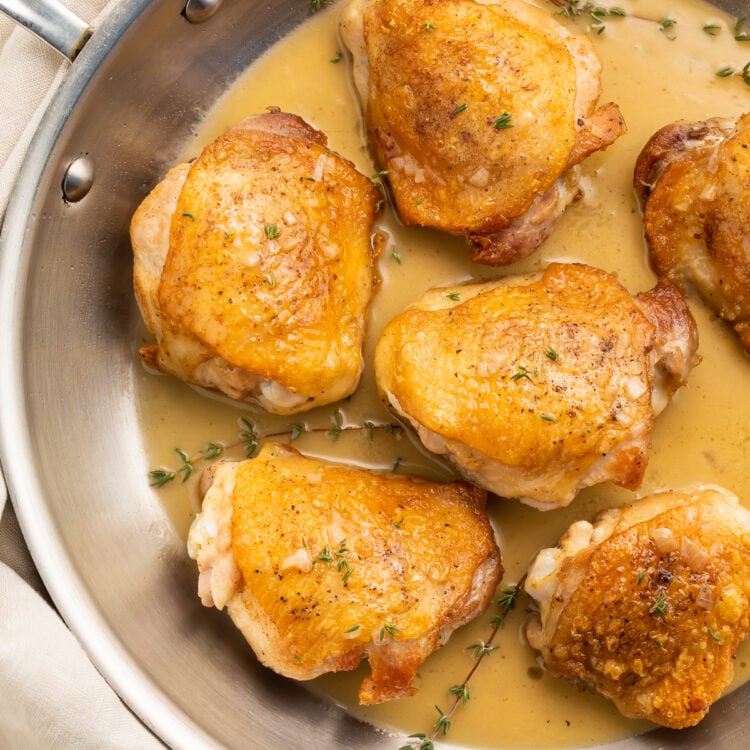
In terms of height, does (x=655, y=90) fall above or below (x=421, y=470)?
above

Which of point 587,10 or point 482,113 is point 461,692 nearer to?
point 482,113

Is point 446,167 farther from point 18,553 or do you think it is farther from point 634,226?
point 18,553

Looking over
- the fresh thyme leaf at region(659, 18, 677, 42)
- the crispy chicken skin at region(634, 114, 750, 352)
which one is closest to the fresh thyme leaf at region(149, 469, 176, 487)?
the crispy chicken skin at region(634, 114, 750, 352)

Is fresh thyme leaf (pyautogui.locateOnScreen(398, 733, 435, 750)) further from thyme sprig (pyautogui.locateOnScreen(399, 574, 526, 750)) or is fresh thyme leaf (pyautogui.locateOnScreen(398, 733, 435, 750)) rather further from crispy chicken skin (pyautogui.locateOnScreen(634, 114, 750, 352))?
crispy chicken skin (pyautogui.locateOnScreen(634, 114, 750, 352))

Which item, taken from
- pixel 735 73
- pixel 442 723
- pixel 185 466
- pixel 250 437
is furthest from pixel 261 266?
pixel 735 73

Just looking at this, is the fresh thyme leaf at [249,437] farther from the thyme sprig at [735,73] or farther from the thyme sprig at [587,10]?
the thyme sprig at [735,73]

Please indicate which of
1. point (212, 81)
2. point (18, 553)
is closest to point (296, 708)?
point (18, 553)

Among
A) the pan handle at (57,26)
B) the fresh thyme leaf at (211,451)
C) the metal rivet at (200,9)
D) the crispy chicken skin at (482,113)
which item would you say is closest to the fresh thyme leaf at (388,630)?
the fresh thyme leaf at (211,451)
